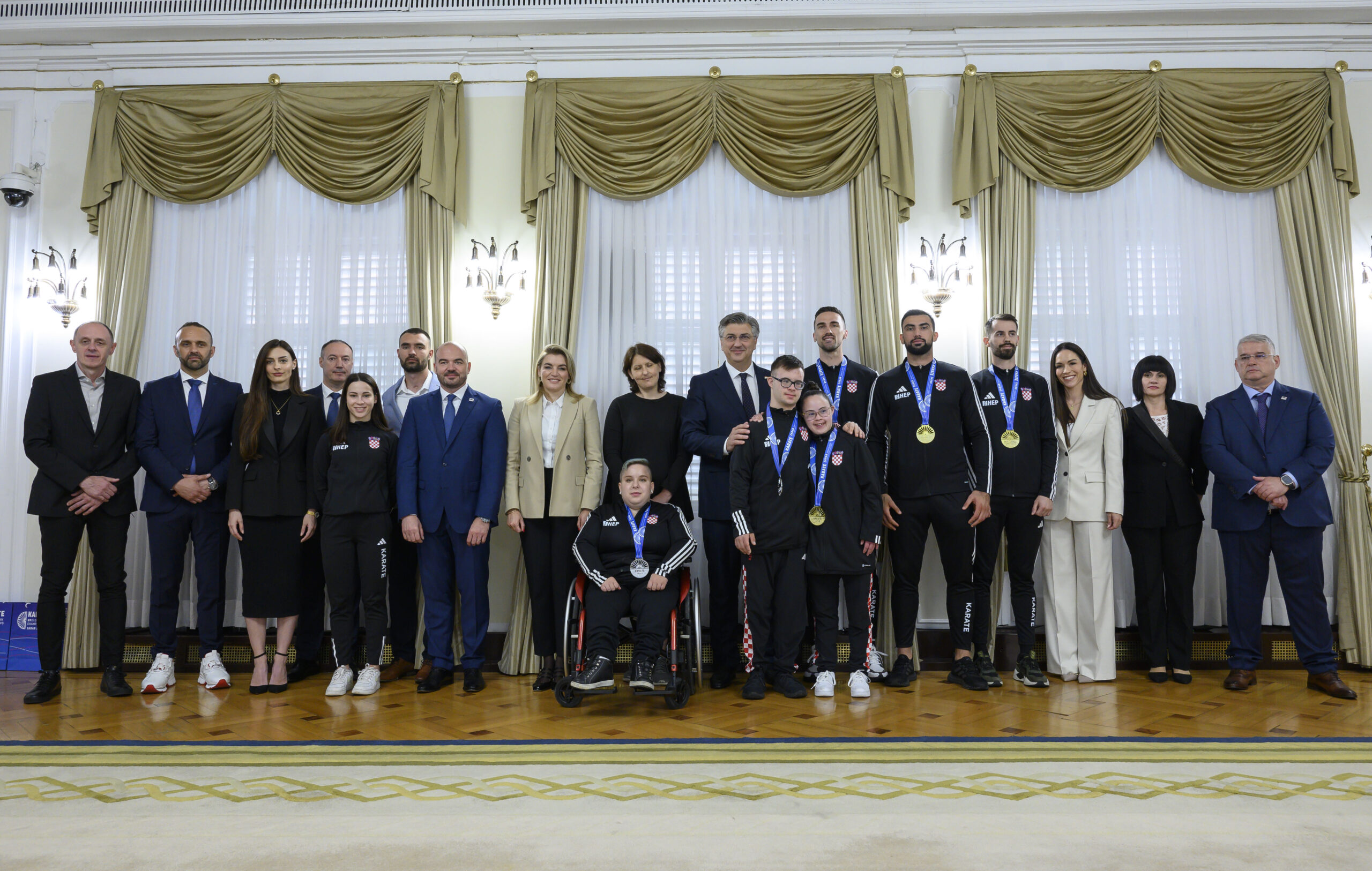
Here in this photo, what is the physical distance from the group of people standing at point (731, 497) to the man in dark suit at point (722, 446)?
13 mm

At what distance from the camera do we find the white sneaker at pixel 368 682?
13.2ft

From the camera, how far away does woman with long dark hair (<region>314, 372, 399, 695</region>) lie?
4.04 m

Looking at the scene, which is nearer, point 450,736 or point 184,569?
point 450,736

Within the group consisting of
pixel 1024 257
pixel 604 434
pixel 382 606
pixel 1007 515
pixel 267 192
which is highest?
pixel 267 192

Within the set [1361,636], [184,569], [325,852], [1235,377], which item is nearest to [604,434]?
[325,852]

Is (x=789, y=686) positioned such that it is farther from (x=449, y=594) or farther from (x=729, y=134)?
(x=729, y=134)

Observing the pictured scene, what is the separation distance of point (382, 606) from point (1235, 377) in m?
4.84

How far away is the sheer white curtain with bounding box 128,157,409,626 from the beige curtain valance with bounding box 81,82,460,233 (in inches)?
5.1

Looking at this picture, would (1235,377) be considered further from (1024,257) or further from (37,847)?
(37,847)

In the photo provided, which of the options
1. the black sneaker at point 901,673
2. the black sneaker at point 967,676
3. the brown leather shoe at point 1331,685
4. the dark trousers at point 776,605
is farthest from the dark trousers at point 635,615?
the brown leather shoe at point 1331,685

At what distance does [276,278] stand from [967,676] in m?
4.51

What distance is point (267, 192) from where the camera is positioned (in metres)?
5.17

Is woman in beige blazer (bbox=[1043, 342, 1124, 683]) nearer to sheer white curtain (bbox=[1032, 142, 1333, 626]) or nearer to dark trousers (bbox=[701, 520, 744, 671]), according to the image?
sheer white curtain (bbox=[1032, 142, 1333, 626])

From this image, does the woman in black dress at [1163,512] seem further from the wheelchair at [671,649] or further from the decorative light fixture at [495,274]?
the decorative light fixture at [495,274]
